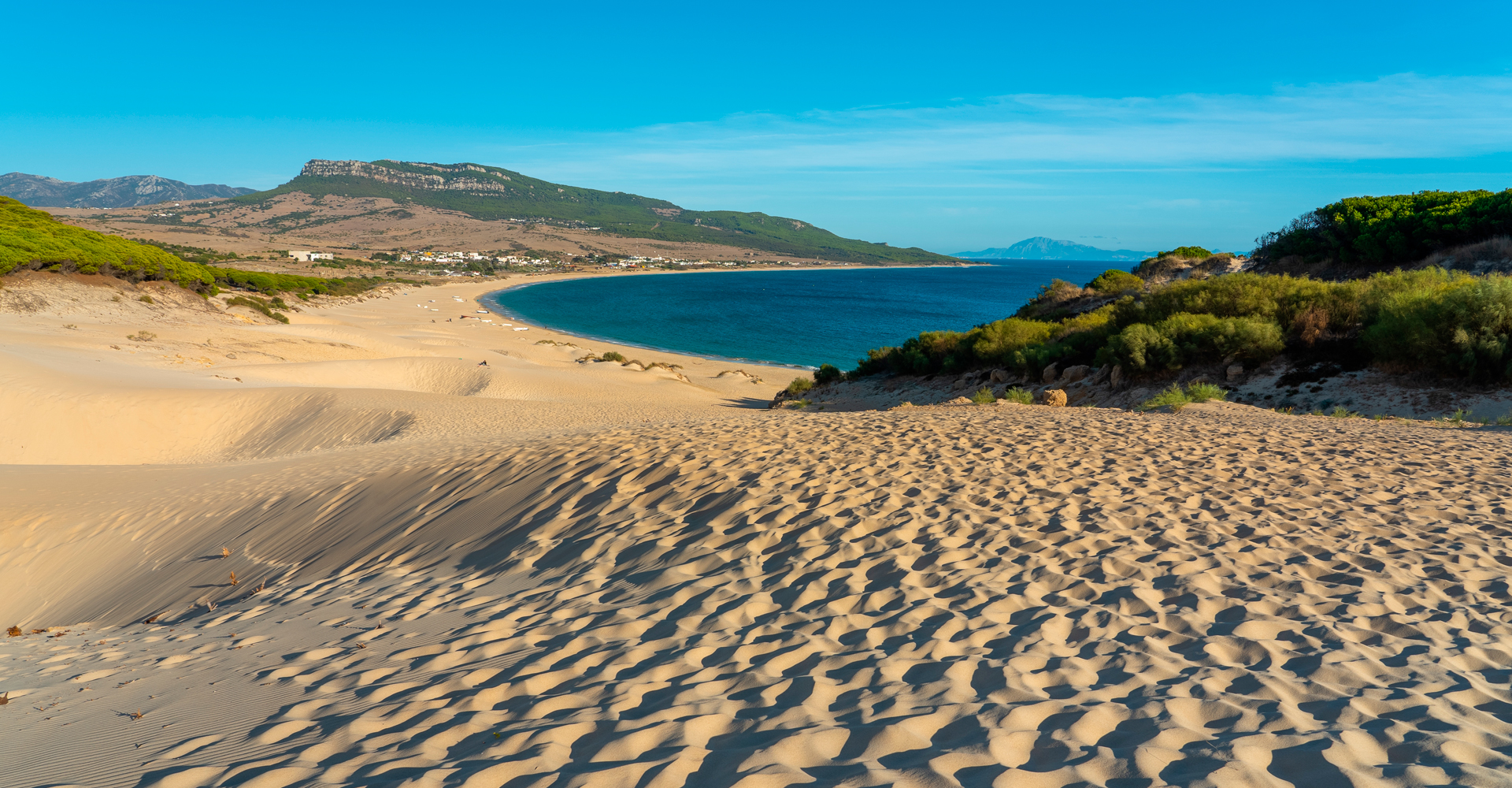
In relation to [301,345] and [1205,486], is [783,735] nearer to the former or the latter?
[1205,486]

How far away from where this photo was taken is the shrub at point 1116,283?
30719mm

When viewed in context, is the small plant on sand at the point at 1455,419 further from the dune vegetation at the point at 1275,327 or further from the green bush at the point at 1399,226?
the green bush at the point at 1399,226

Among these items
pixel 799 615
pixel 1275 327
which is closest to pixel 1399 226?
pixel 1275 327

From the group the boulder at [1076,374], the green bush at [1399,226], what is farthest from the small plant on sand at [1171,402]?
the green bush at [1399,226]

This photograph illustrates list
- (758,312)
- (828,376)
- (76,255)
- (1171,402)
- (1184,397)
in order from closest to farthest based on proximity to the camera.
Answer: (1171,402) → (1184,397) → (828,376) → (76,255) → (758,312)

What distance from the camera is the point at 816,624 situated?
4473 mm

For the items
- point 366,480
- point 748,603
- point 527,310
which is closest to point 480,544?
point 748,603

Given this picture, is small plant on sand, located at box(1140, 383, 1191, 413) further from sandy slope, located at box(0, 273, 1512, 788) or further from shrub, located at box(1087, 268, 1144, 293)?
shrub, located at box(1087, 268, 1144, 293)

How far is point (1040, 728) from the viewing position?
3080 mm

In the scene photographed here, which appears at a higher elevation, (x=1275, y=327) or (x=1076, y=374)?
(x=1275, y=327)

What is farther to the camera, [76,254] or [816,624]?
[76,254]

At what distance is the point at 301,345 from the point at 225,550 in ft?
91.7

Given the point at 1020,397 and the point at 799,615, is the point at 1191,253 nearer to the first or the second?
the point at 1020,397

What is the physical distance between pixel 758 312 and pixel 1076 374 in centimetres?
6602
